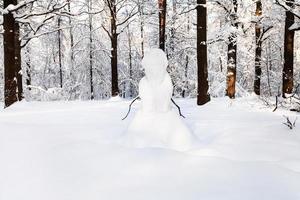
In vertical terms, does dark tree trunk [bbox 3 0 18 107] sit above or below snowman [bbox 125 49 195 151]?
above

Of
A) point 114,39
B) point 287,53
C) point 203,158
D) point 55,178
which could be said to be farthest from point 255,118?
point 114,39

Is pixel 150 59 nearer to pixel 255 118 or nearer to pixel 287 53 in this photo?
pixel 255 118

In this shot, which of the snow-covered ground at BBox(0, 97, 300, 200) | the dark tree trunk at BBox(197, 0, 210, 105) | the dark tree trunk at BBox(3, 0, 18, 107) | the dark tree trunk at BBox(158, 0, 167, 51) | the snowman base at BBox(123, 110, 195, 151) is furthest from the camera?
the dark tree trunk at BBox(158, 0, 167, 51)

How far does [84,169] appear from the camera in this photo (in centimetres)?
425

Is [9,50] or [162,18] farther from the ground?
[162,18]

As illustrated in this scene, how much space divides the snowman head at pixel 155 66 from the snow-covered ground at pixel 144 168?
1113 millimetres

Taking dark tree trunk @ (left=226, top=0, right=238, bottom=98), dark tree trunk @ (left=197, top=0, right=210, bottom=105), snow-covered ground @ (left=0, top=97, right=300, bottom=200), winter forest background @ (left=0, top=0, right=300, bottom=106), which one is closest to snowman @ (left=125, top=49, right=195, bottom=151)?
snow-covered ground @ (left=0, top=97, right=300, bottom=200)

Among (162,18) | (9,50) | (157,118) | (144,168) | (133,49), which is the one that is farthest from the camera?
(133,49)

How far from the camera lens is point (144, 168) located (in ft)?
13.8

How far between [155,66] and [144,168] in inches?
81.5

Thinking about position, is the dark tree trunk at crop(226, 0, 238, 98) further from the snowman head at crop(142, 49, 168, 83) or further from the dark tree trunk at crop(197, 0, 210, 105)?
the snowman head at crop(142, 49, 168, 83)

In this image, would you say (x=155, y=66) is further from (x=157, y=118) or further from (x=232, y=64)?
(x=232, y=64)

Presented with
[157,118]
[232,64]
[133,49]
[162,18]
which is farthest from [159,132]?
[133,49]

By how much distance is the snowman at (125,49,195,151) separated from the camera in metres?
5.50
